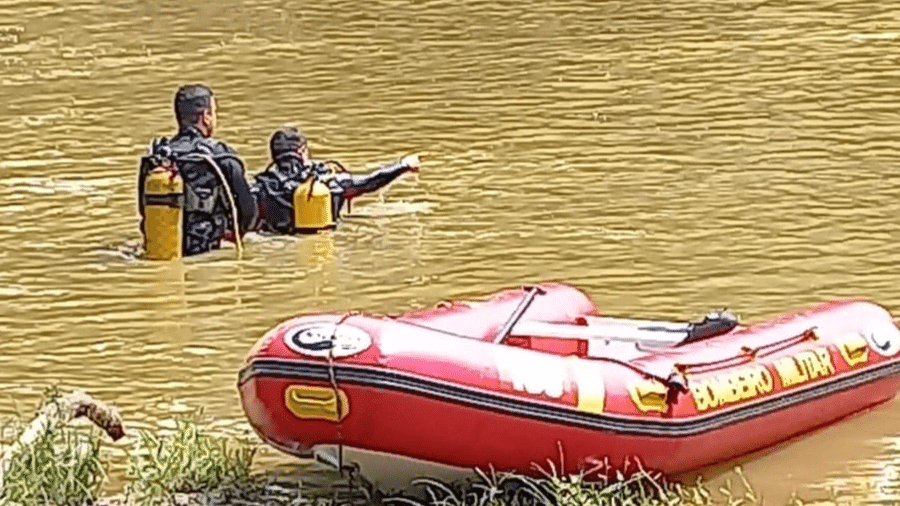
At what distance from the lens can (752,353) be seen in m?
7.43

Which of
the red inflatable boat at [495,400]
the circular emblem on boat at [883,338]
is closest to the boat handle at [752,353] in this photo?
the red inflatable boat at [495,400]

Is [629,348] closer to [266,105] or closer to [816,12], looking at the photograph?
[266,105]

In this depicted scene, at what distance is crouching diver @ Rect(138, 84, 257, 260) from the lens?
10.8m

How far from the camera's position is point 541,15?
20.3 meters

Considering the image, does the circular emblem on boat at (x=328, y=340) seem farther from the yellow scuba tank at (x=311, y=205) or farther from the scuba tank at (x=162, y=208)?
the yellow scuba tank at (x=311, y=205)

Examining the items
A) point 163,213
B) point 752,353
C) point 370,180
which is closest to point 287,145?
point 370,180

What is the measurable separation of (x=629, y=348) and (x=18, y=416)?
2.30 meters

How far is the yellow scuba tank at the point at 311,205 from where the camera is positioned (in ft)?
37.5

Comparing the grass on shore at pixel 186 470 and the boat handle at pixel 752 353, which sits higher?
the boat handle at pixel 752 353

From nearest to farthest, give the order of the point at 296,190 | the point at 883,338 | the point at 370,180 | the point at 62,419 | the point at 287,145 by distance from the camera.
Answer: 1. the point at 62,419
2. the point at 883,338
3. the point at 296,190
4. the point at 287,145
5. the point at 370,180

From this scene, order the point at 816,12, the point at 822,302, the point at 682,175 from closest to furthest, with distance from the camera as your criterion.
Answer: the point at 822,302 < the point at 682,175 < the point at 816,12

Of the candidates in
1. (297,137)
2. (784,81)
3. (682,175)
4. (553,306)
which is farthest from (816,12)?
(553,306)

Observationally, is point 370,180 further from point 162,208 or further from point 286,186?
point 162,208

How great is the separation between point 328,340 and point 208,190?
4.49 metres
